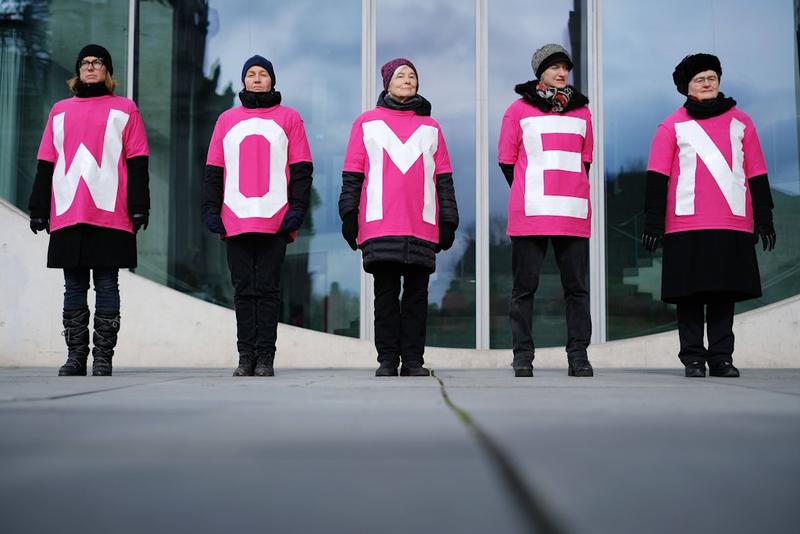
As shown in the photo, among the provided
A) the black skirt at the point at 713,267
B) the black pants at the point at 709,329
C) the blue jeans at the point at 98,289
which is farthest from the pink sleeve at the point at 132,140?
the black pants at the point at 709,329

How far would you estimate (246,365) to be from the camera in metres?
4.04

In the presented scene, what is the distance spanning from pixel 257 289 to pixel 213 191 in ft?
1.75

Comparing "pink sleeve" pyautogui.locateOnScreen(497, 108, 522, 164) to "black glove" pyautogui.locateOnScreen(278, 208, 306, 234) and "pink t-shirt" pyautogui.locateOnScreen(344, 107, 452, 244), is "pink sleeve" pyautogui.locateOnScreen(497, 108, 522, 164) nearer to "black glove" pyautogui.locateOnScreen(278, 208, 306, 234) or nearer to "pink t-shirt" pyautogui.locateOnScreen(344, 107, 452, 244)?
"pink t-shirt" pyautogui.locateOnScreen(344, 107, 452, 244)

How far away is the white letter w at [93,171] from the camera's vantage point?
409cm

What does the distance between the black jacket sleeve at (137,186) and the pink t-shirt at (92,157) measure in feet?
0.11

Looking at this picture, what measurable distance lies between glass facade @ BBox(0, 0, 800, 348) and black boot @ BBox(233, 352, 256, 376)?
2790 millimetres

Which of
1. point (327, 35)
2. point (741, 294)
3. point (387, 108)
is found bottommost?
point (741, 294)

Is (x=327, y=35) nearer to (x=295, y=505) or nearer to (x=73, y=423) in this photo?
(x=73, y=423)

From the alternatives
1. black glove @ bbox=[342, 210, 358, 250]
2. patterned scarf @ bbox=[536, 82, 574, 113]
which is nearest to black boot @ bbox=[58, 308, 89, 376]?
black glove @ bbox=[342, 210, 358, 250]

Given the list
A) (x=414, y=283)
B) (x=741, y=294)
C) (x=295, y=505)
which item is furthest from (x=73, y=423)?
(x=741, y=294)

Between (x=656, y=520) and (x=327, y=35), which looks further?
(x=327, y=35)

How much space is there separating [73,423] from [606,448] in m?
1.02

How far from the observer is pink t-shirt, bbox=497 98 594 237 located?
12.8ft

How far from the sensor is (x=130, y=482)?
1016mm
